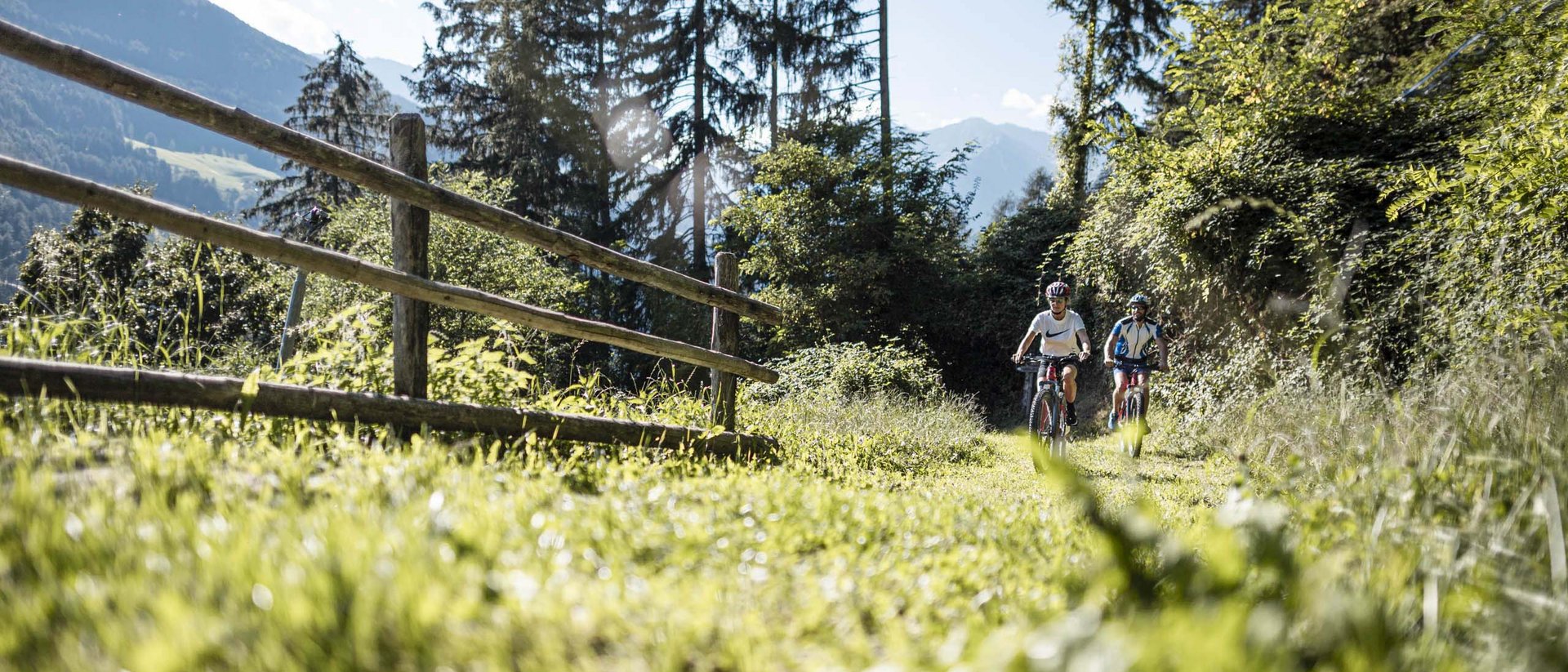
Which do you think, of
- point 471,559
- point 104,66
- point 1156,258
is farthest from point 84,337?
point 1156,258

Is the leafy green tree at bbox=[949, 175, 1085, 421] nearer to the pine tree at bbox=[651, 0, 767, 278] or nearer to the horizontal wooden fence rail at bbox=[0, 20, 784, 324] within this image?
the pine tree at bbox=[651, 0, 767, 278]

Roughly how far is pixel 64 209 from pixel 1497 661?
262 meters

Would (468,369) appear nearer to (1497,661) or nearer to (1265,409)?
(1497,661)

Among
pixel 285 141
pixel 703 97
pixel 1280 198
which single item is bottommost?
pixel 285 141

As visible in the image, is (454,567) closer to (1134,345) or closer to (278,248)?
(278,248)

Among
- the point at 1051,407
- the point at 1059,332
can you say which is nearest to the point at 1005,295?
the point at 1059,332

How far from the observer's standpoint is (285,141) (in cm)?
360

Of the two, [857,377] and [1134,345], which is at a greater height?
[1134,345]

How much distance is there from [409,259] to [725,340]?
2.52 m

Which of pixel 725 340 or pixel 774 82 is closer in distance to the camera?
pixel 725 340

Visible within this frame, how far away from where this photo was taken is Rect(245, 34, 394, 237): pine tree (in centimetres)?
2967

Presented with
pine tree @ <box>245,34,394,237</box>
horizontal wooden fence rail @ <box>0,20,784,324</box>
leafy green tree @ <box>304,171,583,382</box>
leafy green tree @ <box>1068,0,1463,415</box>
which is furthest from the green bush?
pine tree @ <box>245,34,394,237</box>

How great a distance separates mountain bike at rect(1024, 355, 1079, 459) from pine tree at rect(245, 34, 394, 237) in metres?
29.4

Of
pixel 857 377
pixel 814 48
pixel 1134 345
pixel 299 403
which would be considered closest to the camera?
pixel 299 403
